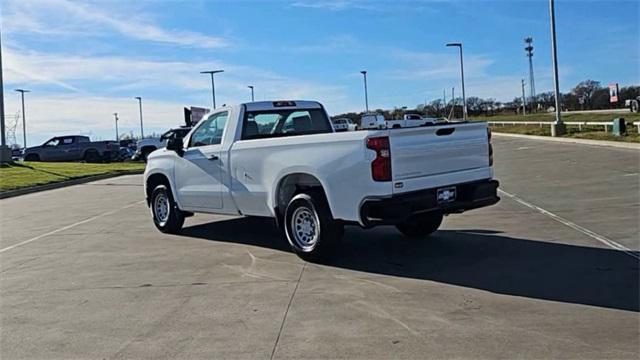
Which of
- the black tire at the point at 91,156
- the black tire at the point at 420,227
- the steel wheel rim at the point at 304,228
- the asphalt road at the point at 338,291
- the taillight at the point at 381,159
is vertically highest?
the black tire at the point at 91,156

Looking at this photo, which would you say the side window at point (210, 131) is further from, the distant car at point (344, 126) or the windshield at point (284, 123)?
the distant car at point (344, 126)

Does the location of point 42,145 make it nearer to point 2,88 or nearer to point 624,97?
point 2,88

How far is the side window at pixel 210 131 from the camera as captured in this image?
384 inches

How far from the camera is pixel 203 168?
32.2ft

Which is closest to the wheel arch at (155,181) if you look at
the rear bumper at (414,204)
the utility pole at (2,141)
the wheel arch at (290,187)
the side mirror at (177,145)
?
the side mirror at (177,145)

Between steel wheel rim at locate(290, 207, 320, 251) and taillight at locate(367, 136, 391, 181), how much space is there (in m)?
1.18

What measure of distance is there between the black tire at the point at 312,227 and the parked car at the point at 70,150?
115 feet

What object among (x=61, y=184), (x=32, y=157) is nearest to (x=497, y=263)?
(x=61, y=184)

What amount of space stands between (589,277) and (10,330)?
5696 mm

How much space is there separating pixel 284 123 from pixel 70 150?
3351 cm

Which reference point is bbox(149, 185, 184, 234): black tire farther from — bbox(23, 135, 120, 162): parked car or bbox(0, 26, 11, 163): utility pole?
bbox(23, 135, 120, 162): parked car

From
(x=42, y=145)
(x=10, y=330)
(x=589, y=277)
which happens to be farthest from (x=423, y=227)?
(x=42, y=145)

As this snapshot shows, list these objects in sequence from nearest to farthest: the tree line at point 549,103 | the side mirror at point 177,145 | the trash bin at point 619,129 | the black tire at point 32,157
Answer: the side mirror at point 177,145 → the trash bin at point 619,129 → the black tire at point 32,157 → the tree line at point 549,103

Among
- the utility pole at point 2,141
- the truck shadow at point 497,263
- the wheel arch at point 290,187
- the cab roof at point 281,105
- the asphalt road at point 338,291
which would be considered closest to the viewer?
the asphalt road at point 338,291
